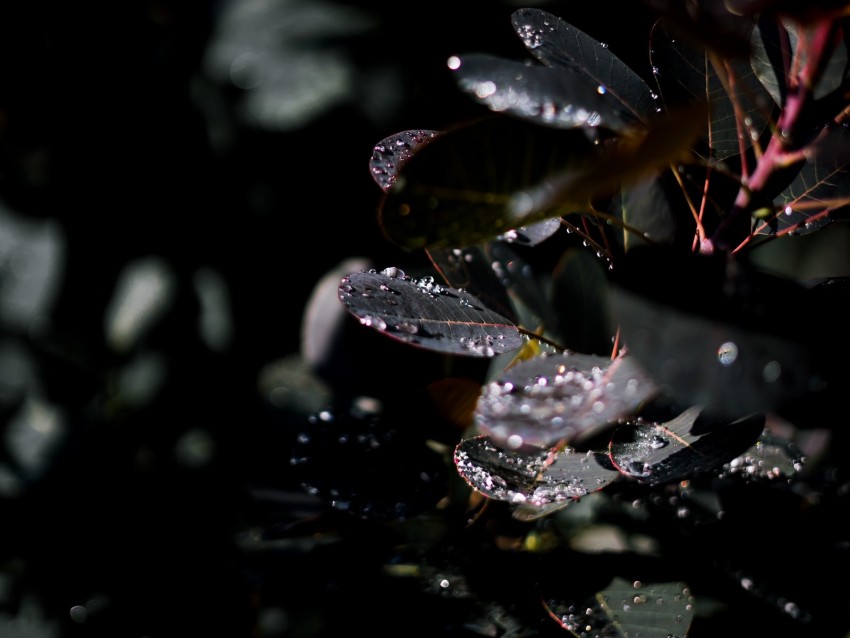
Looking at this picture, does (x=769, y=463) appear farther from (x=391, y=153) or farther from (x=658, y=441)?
(x=391, y=153)

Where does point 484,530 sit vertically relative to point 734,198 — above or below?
below

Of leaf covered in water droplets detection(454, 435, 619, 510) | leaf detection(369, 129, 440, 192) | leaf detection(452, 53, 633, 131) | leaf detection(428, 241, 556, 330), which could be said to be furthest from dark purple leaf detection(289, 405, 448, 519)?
leaf detection(452, 53, 633, 131)

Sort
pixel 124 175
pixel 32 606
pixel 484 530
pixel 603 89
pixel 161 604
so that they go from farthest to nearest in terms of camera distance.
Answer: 1. pixel 124 175
2. pixel 32 606
3. pixel 161 604
4. pixel 484 530
5. pixel 603 89

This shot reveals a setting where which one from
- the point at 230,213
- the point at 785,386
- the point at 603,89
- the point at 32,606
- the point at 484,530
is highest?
the point at 603,89

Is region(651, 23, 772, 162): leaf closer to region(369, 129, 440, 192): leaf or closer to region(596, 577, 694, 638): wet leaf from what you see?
region(369, 129, 440, 192): leaf

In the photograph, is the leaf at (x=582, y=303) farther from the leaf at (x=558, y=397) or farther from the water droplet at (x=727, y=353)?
the water droplet at (x=727, y=353)

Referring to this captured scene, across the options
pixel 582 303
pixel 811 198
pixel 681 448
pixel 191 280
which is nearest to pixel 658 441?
pixel 681 448

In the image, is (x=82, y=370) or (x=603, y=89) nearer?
(x=603, y=89)

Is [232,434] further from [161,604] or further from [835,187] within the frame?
[835,187]

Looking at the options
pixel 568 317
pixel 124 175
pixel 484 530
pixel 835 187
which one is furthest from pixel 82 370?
pixel 835 187
